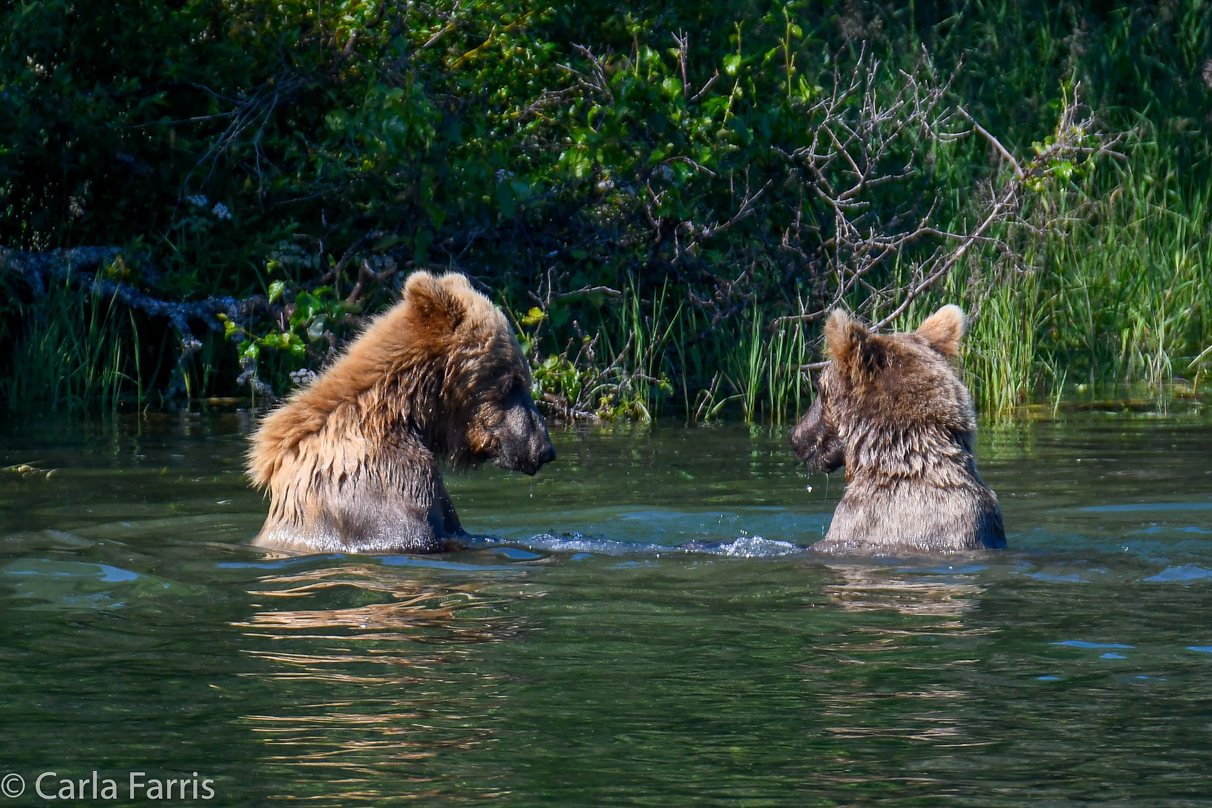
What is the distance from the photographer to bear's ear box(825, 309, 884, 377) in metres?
7.23

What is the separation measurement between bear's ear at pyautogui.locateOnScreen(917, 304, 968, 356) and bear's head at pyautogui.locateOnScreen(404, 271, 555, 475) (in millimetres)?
1870

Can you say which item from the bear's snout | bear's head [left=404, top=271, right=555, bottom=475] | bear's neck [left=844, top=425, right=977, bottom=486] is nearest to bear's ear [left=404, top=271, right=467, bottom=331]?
bear's head [left=404, top=271, right=555, bottom=475]

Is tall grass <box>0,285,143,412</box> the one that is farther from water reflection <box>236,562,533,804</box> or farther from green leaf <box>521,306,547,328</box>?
water reflection <box>236,562,533,804</box>

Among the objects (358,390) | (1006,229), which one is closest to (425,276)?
(358,390)

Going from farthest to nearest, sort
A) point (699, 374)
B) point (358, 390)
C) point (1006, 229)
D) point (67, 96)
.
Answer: point (1006, 229), point (699, 374), point (67, 96), point (358, 390)

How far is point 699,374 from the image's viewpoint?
14188 mm

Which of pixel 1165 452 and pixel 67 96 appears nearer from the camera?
pixel 1165 452

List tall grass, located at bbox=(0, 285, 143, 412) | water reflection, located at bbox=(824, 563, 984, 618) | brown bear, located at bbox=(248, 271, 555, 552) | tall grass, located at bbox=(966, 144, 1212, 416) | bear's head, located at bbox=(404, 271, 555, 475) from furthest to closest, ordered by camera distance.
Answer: tall grass, located at bbox=(966, 144, 1212, 416) < tall grass, located at bbox=(0, 285, 143, 412) < bear's head, located at bbox=(404, 271, 555, 475) < brown bear, located at bbox=(248, 271, 555, 552) < water reflection, located at bbox=(824, 563, 984, 618)

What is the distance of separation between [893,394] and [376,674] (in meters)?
3.12

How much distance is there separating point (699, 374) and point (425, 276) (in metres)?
7.14

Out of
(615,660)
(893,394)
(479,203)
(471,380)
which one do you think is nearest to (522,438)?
(471,380)

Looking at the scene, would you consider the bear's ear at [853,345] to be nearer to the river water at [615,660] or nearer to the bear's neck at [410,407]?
the river water at [615,660]

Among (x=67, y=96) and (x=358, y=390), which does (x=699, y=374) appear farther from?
(x=358, y=390)

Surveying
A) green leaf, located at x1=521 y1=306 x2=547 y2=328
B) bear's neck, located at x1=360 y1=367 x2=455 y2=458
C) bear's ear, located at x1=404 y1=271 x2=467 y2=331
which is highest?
green leaf, located at x1=521 y1=306 x2=547 y2=328
